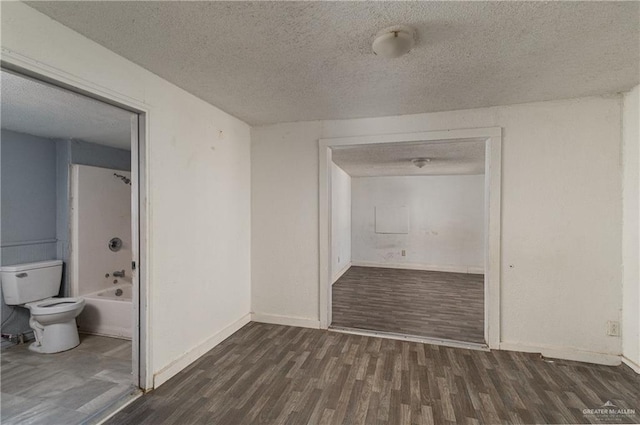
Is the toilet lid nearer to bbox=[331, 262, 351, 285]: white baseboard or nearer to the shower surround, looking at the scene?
the shower surround

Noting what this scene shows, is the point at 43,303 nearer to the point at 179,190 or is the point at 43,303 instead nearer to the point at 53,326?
the point at 53,326

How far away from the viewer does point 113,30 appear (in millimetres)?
1603

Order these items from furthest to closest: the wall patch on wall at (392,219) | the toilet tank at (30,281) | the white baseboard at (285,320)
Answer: the wall patch on wall at (392,219), the white baseboard at (285,320), the toilet tank at (30,281)

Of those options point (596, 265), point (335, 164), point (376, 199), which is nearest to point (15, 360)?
point (335, 164)

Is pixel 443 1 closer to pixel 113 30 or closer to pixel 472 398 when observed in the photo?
pixel 113 30

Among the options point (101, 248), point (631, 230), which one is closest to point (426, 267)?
point (631, 230)

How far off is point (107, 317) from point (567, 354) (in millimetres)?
4614

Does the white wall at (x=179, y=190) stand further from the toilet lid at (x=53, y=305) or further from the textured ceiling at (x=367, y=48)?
the toilet lid at (x=53, y=305)

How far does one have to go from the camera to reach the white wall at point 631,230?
7.63 feet

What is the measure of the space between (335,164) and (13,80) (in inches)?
167

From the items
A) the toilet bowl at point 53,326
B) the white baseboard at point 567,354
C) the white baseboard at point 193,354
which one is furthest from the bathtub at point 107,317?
the white baseboard at point 567,354

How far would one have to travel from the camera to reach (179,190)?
7.87ft

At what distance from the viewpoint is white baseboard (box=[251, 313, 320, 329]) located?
3.26 metres

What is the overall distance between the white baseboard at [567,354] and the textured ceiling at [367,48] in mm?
2268
